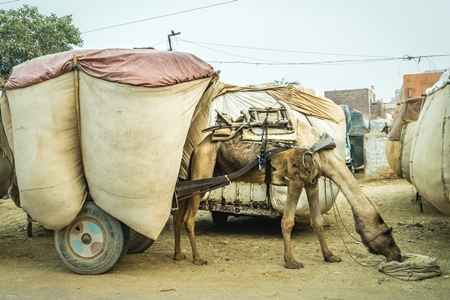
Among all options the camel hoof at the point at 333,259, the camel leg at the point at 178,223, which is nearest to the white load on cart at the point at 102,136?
the camel leg at the point at 178,223

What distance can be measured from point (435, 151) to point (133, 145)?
12.4 ft

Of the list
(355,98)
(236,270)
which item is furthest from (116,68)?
(355,98)

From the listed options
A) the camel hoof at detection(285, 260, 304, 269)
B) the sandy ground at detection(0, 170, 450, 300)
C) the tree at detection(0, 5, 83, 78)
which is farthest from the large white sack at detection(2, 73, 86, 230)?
the tree at detection(0, 5, 83, 78)

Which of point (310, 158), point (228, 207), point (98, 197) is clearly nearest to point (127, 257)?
point (98, 197)

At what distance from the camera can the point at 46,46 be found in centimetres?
2331

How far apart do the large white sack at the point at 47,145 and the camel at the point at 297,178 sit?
5.96 feet

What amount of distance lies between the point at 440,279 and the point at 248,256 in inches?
111

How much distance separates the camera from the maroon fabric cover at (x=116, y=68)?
6191mm

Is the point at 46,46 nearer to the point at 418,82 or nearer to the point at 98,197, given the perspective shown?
the point at 418,82

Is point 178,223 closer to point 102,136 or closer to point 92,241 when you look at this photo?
point 92,241

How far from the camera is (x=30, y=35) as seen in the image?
22844mm

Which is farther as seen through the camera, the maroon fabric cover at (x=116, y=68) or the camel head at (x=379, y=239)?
the camel head at (x=379, y=239)

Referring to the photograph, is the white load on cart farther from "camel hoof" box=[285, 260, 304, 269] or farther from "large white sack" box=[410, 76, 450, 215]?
"large white sack" box=[410, 76, 450, 215]

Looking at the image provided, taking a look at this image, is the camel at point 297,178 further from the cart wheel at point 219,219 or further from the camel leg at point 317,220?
the cart wheel at point 219,219
